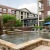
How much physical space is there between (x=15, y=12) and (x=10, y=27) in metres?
33.6

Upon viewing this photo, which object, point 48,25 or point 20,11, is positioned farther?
point 20,11

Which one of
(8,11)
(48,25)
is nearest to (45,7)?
(48,25)

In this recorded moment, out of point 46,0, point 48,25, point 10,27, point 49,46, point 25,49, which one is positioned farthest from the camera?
point 46,0

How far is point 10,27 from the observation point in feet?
78.9

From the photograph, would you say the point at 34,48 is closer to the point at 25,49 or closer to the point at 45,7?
the point at 25,49

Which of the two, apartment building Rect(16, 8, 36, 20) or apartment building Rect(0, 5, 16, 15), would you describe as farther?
apartment building Rect(16, 8, 36, 20)

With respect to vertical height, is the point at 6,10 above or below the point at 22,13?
above

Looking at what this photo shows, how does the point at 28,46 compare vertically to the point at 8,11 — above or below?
below

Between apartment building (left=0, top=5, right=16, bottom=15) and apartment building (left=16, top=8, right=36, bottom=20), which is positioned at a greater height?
apartment building (left=0, top=5, right=16, bottom=15)

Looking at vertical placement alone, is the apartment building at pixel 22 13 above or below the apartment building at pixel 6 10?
below

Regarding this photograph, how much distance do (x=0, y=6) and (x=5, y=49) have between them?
2013 inches

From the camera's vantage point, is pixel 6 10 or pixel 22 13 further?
pixel 22 13

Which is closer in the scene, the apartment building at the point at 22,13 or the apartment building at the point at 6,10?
the apartment building at the point at 6,10

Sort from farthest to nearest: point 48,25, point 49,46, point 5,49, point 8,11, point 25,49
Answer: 1. point 8,11
2. point 48,25
3. point 49,46
4. point 5,49
5. point 25,49
